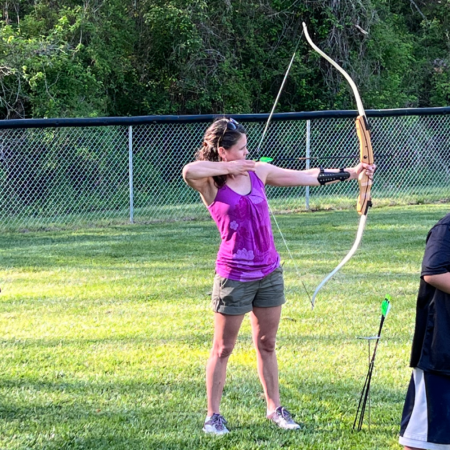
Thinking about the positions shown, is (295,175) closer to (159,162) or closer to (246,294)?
(246,294)

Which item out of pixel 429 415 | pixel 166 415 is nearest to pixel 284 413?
pixel 166 415

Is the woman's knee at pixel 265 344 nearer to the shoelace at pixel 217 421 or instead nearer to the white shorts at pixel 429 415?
the shoelace at pixel 217 421

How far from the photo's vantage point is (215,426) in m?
4.01

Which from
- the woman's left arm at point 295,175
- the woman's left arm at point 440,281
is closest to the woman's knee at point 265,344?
the woman's left arm at point 295,175

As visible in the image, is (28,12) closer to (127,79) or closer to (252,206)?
(127,79)

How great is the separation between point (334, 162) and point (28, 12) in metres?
9.58

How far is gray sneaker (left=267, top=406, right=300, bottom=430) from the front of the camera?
4.07 m

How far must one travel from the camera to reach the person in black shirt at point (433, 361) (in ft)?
9.91

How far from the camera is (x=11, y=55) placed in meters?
15.8

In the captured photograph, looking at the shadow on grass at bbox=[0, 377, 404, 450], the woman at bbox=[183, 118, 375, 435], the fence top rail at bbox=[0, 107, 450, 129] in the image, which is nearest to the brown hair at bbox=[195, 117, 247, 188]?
the woman at bbox=[183, 118, 375, 435]

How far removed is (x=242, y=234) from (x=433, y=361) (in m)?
1.20

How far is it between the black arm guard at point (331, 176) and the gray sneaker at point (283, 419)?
4.05ft

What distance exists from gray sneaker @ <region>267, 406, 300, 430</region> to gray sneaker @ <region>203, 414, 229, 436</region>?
279mm

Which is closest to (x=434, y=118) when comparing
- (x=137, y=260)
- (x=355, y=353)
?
(x=137, y=260)
